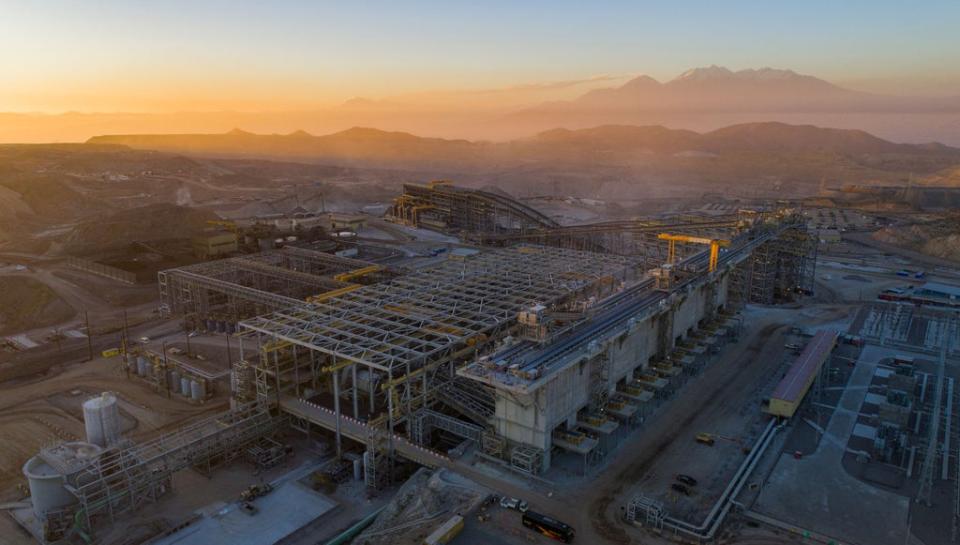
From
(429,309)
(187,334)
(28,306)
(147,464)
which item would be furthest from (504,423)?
(28,306)

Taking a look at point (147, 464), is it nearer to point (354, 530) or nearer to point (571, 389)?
point (354, 530)

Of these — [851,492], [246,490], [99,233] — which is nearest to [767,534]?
[851,492]

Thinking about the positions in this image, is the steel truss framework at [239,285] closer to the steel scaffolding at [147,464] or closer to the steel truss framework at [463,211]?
the steel scaffolding at [147,464]

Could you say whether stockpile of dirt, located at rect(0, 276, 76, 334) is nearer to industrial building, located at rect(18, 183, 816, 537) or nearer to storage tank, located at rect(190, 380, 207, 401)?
industrial building, located at rect(18, 183, 816, 537)

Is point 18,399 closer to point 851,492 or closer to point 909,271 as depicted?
point 851,492

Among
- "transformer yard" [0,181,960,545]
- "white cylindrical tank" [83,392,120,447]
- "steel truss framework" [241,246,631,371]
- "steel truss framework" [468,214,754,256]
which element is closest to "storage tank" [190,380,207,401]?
"transformer yard" [0,181,960,545]

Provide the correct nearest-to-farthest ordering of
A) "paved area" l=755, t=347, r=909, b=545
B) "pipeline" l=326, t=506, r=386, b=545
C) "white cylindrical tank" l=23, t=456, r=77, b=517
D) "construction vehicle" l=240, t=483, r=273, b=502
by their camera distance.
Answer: "paved area" l=755, t=347, r=909, b=545 → "pipeline" l=326, t=506, r=386, b=545 → "white cylindrical tank" l=23, t=456, r=77, b=517 → "construction vehicle" l=240, t=483, r=273, b=502

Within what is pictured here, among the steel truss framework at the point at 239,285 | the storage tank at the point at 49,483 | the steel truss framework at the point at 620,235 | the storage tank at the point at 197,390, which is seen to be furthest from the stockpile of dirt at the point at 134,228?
the storage tank at the point at 49,483
